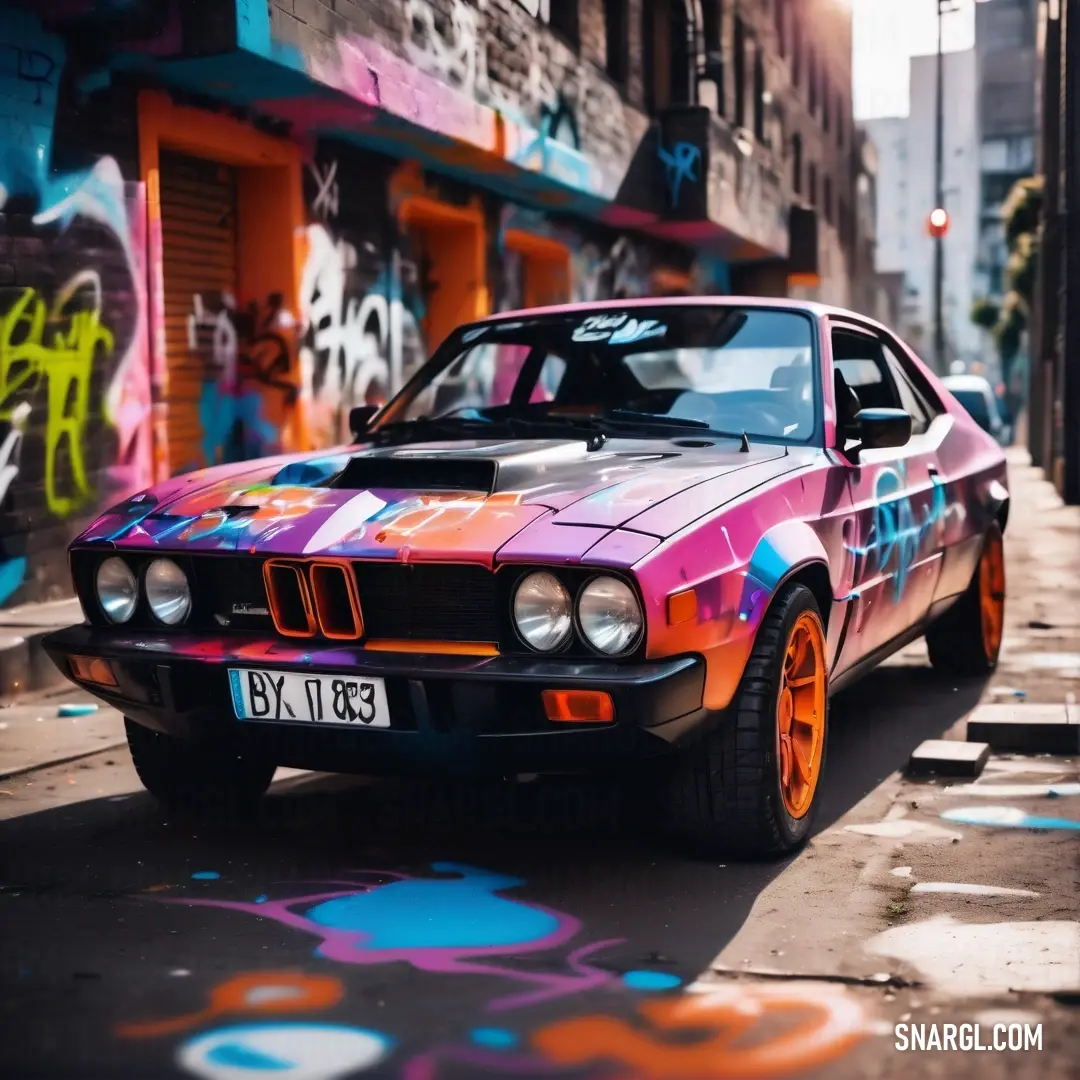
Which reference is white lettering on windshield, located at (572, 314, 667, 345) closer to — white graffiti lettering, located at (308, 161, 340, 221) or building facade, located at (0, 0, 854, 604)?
building facade, located at (0, 0, 854, 604)

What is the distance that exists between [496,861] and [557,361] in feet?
5.82

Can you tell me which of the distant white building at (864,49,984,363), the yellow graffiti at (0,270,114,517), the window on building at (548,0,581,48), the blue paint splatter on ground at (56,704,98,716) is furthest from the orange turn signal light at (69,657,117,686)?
the distant white building at (864,49,984,363)

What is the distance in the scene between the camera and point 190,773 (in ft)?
14.5

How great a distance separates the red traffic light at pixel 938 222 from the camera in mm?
22973

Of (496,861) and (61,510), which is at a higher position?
(61,510)

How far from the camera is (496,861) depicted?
4.05m

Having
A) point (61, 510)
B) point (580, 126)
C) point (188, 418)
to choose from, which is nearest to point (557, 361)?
point (61, 510)

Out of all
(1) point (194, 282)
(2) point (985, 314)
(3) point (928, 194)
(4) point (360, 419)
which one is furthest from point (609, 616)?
(3) point (928, 194)

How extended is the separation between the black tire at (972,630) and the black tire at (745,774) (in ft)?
8.93

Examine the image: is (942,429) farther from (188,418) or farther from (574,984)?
(188,418)

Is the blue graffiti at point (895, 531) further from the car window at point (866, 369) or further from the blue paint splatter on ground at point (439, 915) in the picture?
the blue paint splatter on ground at point (439, 915)

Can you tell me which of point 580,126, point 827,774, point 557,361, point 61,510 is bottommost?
point 827,774

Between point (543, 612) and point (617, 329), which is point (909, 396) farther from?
point (543, 612)

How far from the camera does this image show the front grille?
3.60 m
